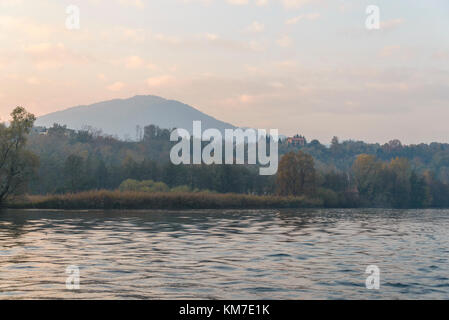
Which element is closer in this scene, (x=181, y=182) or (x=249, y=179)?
(x=181, y=182)

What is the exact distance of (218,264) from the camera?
23.0 m

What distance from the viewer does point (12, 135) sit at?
76.4 m

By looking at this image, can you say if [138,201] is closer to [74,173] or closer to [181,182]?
[74,173]

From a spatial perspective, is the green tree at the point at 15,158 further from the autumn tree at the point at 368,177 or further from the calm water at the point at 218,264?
the autumn tree at the point at 368,177

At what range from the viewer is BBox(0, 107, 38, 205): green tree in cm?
7338

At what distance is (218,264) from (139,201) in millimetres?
56352

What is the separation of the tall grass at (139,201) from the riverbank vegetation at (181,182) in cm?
14

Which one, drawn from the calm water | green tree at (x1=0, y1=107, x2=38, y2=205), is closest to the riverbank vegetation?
green tree at (x1=0, y1=107, x2=38, y2=205)

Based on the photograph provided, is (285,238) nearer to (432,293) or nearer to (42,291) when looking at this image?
(432,293)

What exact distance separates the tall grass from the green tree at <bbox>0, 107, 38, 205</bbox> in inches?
84.7

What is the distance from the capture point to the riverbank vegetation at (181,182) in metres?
75.4

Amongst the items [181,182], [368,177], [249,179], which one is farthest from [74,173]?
[368,177]

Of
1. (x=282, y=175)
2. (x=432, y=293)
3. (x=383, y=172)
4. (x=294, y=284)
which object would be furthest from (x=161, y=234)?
(x=383, y=172)

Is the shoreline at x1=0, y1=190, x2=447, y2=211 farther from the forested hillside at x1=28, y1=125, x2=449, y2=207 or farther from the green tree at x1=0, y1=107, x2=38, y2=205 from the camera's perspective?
the forested hillside at x1=28, y1=125, x2=449, y2=207
